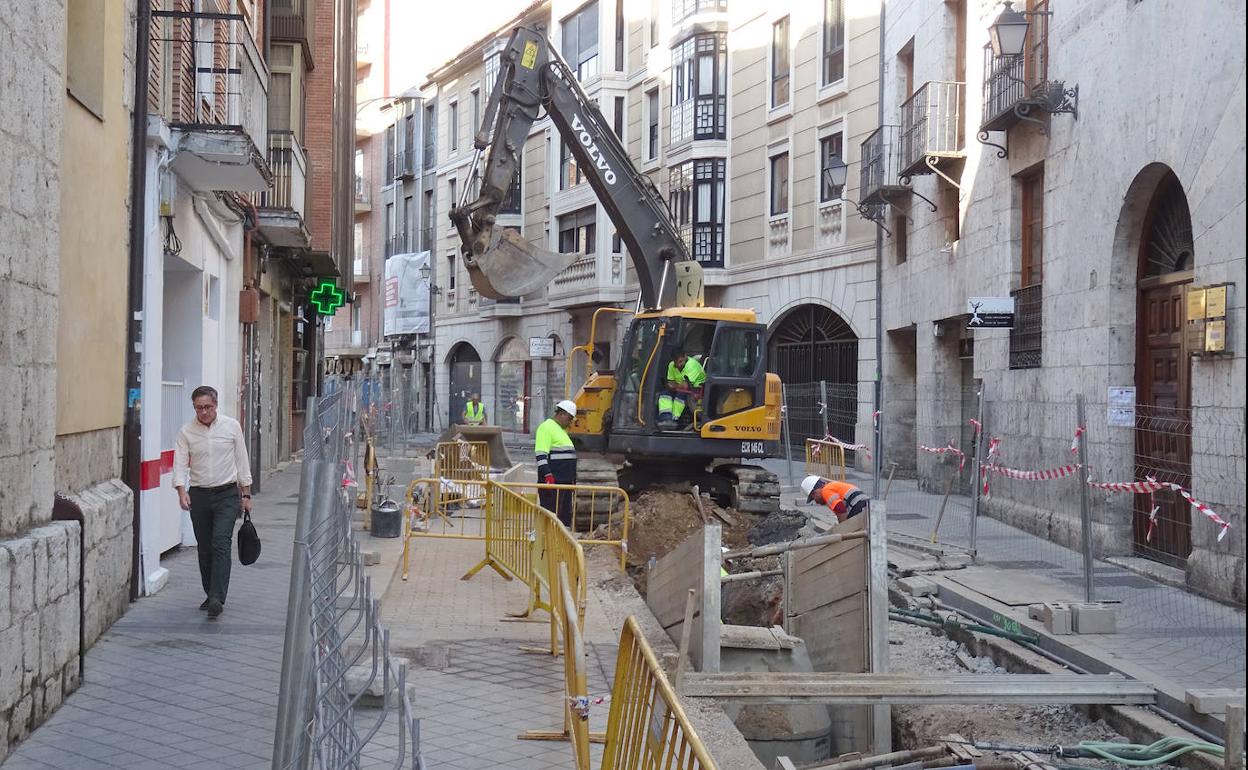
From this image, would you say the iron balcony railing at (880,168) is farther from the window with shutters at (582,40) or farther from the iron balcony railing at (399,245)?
the iron balcony railing at (399,245)

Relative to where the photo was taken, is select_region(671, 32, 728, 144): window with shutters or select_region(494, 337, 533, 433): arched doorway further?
select_region(494, 337, 533, 433): arched doorway

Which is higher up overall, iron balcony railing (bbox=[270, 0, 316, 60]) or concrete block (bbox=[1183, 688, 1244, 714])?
iron balcony railing (bbox=[270, 0, 316, 60])

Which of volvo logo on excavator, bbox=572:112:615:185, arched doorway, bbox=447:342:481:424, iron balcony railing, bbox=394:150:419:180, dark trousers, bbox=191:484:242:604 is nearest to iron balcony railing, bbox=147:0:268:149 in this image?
dark trousers, bbox=191:484:242:604

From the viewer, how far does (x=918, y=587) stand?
10992mm

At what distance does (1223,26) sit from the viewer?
10320mm

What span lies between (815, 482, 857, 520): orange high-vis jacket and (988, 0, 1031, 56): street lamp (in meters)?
7.12

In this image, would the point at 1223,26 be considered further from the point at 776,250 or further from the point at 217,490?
the point at 776,250

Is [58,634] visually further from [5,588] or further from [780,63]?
[780,63]

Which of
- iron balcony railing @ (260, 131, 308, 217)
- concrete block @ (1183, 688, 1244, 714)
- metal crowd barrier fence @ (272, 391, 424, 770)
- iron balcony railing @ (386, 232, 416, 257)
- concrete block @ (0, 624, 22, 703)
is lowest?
concrete block @ (1183, 688, 1244, 714)

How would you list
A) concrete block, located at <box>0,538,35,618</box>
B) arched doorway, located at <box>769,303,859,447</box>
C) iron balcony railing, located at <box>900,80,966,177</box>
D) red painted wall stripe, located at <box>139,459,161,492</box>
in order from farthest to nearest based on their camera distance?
arched doorway, located at <box>769,303,859,447</box> < iron balcony railing, located at <box>900,80,966,177</box> < red painted wall stripe, located at <box>139,459,161,492</box> < concrete block, located at <box>0,538,35,618</box>

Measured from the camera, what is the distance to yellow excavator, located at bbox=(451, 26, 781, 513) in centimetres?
1605

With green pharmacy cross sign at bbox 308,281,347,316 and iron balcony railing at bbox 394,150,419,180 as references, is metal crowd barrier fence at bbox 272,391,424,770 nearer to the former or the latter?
green pharmacy cross sign at bbox 308,281,347,316

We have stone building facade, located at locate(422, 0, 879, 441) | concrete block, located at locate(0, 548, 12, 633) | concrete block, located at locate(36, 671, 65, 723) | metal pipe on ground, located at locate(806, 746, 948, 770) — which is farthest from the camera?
stone building facade, located at locate(422, 0, 879, 441)

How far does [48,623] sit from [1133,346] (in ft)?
34.5
